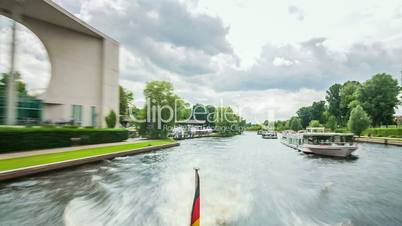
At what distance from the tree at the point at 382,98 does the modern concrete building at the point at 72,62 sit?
64.0 meters

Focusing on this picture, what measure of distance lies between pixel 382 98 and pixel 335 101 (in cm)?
3415

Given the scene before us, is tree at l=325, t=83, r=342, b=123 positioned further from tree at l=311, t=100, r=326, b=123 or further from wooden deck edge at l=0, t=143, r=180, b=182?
wooden deck edge at l=0, t=143, r=180, b=182

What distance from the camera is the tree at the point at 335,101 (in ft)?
312

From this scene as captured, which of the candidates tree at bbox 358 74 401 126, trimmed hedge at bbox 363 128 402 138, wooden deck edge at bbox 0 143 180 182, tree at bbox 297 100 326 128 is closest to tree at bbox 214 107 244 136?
trimmed hedge at bbox 363 128 402 138

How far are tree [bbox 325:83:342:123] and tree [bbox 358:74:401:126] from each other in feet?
98.1

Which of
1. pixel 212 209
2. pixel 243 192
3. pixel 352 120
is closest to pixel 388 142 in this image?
pixel 352 120

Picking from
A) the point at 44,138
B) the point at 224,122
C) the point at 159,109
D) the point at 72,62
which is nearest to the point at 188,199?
the point at 44,138

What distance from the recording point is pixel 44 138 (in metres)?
18.9

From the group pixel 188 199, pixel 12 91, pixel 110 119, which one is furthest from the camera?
pixel 110 119

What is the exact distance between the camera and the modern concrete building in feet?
88.1

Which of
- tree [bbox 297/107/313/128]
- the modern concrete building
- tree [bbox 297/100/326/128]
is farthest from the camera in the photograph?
tree [bbox 297/107/313/128]

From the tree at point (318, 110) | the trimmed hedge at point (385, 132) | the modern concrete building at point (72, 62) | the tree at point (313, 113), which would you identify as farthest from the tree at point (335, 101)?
the modern concrete building at point (72, 62)

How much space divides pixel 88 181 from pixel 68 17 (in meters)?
23.9

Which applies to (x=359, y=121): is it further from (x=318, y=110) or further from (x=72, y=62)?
(x=318, y=110)
